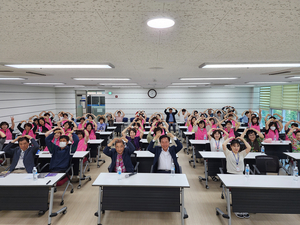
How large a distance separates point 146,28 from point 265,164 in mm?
4667

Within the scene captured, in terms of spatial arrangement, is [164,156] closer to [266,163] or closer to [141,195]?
[141,195]

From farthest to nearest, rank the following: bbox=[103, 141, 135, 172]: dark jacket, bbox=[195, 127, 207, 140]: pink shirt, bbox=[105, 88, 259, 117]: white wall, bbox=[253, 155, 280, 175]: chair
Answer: bbox=[105, 88, 259, 117]: white wall → bbox=[195, 127, 207, 140]: pink shirt → bbox=[253, 155, 280, 175]: chair → bbox=[103, 141, 135, 172]: dark jacket

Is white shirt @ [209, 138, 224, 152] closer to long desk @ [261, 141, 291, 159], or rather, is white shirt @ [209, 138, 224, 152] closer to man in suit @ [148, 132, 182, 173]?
long desk @ [261, 141, 291, 159]

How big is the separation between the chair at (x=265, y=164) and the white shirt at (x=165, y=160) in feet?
7.33

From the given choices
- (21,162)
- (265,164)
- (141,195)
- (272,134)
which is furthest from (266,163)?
(21,162)

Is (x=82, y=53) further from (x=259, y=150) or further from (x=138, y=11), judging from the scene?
(x=259, y=150)

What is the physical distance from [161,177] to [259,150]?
4127 mm

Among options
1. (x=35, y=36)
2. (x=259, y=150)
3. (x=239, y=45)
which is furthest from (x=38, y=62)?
(x=259, y=150)

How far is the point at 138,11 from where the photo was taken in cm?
166

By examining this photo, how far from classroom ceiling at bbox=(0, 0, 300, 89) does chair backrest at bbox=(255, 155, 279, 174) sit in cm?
264

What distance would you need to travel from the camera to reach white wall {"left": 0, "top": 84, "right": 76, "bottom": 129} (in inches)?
408

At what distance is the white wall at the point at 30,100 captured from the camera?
34.0 feet

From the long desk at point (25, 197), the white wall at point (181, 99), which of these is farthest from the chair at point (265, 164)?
the white wall at point (181, 99)

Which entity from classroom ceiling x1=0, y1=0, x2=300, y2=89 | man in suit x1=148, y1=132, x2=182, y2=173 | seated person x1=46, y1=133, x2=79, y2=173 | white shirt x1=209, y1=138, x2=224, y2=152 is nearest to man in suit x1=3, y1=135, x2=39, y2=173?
seated person x1=46, y1=133, x2=79, y2=173
